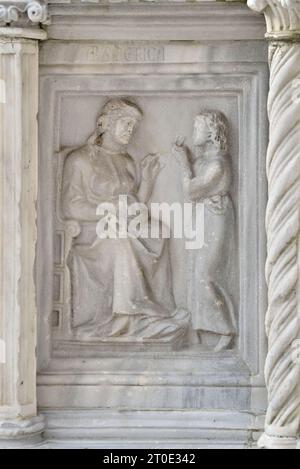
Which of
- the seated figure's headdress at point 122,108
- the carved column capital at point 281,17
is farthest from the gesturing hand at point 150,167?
the carved column capital at point 281,17

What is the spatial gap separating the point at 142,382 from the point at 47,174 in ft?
3.54

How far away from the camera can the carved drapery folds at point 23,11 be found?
7203 mm

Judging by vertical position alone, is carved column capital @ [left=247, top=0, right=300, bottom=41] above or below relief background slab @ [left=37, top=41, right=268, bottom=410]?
above

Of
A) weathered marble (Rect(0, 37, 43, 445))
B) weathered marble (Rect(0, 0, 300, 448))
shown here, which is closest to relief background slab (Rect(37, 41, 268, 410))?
weathered marble (Rect(0, 0, 300, 448))

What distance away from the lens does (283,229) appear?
23.4 feet

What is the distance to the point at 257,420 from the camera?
24.3 ft

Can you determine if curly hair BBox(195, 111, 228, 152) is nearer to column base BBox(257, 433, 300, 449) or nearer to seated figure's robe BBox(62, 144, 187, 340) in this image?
seated figure's robe BBox(62, 144, 187, 340)

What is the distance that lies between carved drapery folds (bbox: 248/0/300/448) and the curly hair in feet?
1.05

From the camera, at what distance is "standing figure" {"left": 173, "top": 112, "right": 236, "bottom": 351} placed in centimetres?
741

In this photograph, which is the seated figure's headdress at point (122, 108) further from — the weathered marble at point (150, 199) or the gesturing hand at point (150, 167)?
the gesturing hand at point (150, 167)

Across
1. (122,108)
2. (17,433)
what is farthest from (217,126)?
(17,433)

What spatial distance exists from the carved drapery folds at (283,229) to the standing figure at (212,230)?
0.99 ft

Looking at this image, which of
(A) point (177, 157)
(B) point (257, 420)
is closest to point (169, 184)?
(A) point (177, 157)

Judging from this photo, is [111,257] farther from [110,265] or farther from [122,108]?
[122,108]
